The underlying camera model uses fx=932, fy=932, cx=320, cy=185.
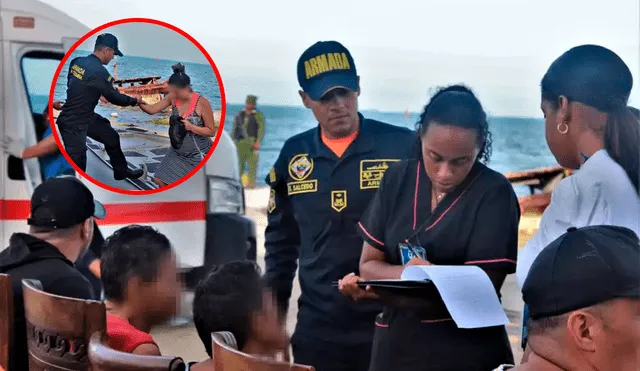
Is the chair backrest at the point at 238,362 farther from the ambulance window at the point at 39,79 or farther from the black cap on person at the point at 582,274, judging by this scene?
the ambulance window at the point at 39,79

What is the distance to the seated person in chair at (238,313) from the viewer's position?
2254 millimetres

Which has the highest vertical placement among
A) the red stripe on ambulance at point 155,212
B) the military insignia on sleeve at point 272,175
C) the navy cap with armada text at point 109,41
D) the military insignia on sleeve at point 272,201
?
the navy cap with armada text at point 109,41

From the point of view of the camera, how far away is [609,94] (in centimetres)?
211

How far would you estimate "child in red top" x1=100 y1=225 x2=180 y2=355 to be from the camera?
8.46 ft

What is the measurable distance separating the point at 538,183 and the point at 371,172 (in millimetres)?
480

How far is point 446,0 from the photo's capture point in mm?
2402

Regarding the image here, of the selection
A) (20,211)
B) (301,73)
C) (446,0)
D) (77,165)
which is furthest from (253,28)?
(20,211)

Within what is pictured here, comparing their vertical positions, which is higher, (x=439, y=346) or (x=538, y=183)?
(x=538, y=183)

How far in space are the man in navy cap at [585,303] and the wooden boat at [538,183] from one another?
0.54 m

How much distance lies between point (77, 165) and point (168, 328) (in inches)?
26.1

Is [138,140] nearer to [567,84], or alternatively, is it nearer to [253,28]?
[253,28]

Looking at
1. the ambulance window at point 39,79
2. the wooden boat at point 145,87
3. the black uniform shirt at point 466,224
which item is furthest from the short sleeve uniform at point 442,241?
the ambulance window at point 39,79

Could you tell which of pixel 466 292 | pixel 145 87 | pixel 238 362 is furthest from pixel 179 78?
pixel 238 362

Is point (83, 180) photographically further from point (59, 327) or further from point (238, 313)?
point (238, 313)
